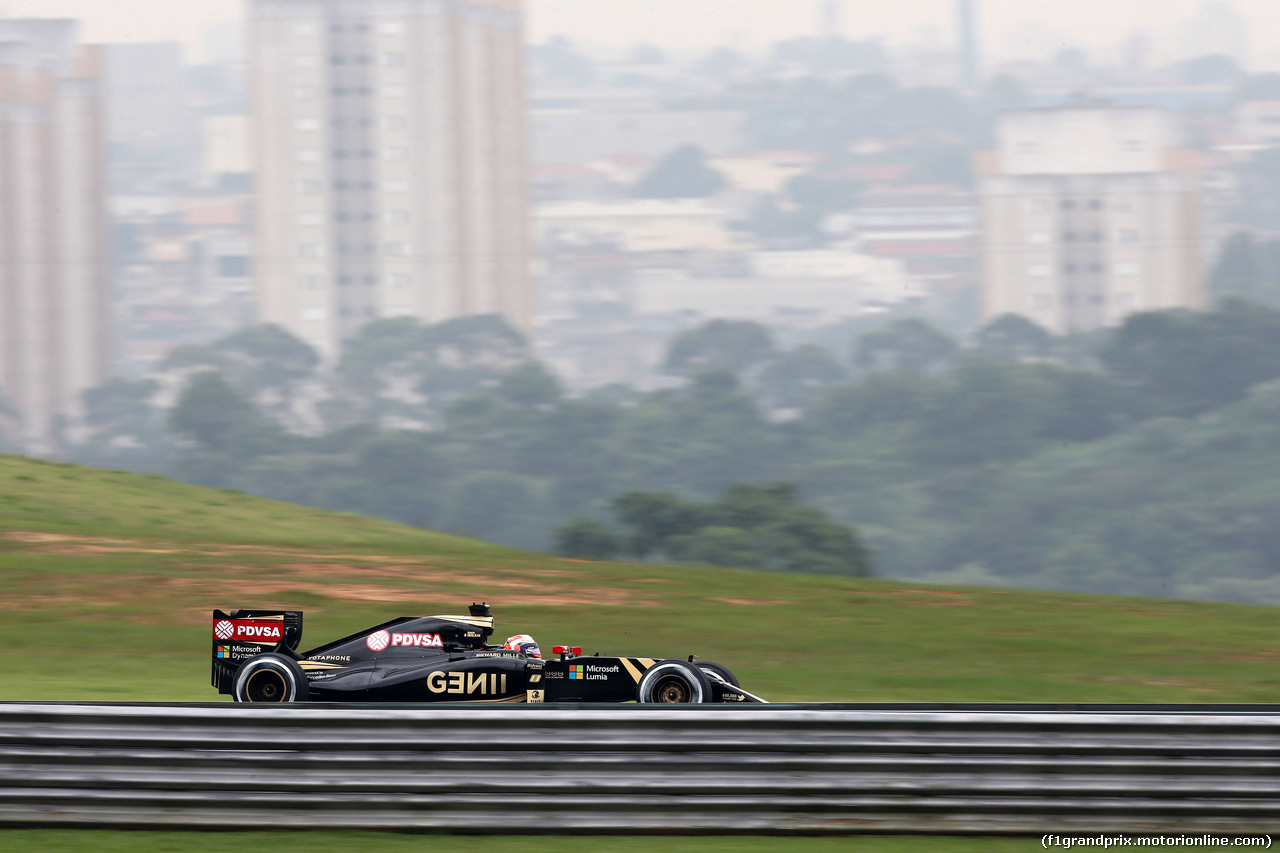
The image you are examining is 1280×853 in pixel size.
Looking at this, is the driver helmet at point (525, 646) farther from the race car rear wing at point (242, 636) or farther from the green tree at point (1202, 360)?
the green tree at point (1202, 360)

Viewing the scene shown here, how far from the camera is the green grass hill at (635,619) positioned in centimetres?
1406

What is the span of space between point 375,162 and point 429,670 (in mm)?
172350

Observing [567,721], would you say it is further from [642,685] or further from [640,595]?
[640,595]

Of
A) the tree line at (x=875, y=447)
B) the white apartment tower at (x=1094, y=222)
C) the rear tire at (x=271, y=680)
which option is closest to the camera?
the rear tire at (x=271, y=680)

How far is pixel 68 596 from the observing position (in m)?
18.1

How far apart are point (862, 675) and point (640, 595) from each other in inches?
217

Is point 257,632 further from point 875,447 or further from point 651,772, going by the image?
point 875,447

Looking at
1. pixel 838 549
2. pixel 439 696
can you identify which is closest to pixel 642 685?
pixel 439 696

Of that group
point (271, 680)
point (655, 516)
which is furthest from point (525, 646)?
point (655, 516)

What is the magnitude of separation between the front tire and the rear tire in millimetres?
2309

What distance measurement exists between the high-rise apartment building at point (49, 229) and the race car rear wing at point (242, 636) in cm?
16374

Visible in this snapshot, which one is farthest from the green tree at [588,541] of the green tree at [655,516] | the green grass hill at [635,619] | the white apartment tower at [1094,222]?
the white apartment tower at [1094,222]

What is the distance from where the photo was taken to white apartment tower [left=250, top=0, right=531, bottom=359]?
574 feet

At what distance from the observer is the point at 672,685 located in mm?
9844
